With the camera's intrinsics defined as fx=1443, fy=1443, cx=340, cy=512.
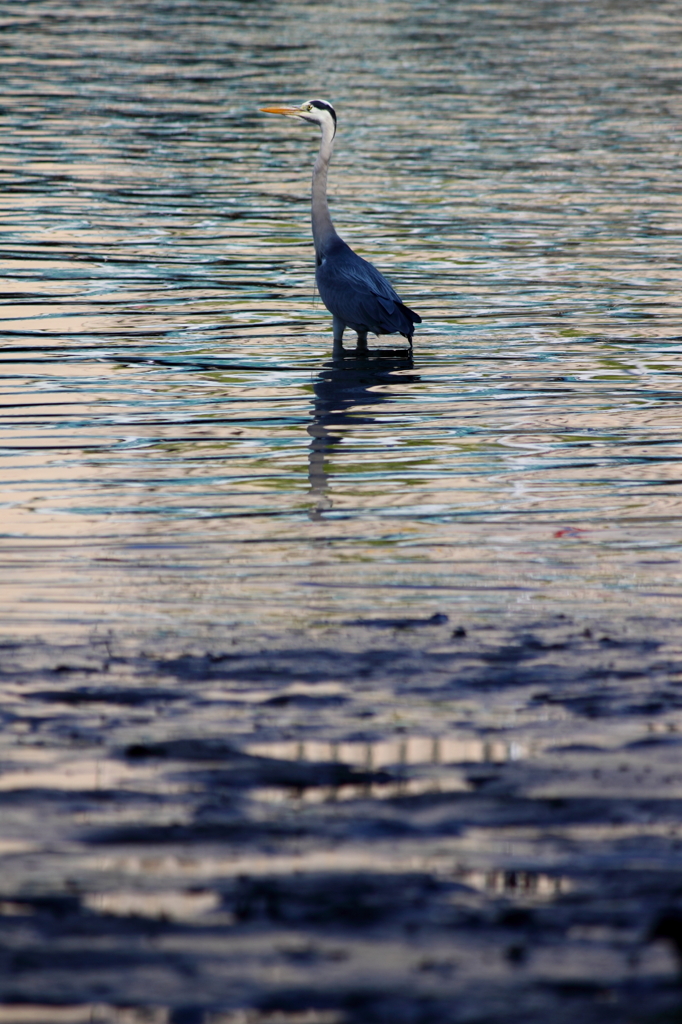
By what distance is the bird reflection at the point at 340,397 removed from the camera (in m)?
9.09

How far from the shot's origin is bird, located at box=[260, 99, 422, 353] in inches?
478

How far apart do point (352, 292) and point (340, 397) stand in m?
1.45

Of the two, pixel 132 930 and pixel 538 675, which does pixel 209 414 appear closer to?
pixel 538 675

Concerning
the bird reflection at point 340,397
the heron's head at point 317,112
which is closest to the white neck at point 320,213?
the heron's head at point 317,112

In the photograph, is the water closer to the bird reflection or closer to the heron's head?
the bird reflection

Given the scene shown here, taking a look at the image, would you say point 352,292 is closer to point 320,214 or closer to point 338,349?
point 338,349

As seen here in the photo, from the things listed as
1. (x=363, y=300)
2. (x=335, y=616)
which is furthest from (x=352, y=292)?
(x=335, y=616)

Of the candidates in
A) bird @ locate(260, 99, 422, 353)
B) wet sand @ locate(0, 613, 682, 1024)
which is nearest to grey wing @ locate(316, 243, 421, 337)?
bird @ locate(260, 99, 422, 353)

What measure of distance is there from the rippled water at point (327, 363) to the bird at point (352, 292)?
35 centimetres

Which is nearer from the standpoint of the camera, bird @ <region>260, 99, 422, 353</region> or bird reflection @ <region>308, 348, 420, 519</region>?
bird reflection @ <region>308, 348, 420, 519</region>

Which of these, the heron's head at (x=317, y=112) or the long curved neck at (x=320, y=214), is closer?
the long curved neck at (x=320, y=214)

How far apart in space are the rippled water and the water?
0.16 ft

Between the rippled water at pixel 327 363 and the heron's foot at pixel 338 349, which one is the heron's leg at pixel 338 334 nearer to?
the heron's foot at pixel 338 349

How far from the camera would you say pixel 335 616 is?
252 inches
